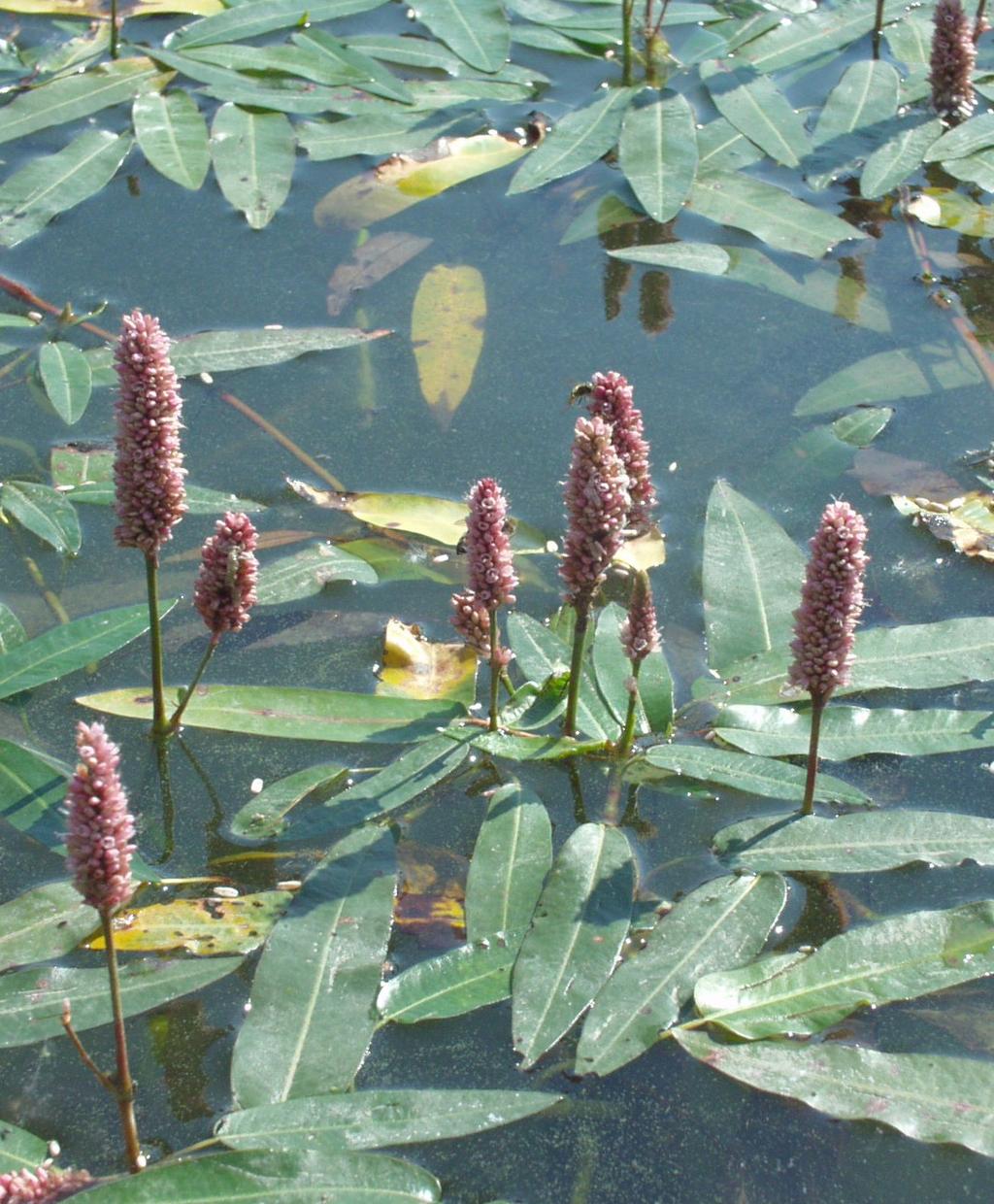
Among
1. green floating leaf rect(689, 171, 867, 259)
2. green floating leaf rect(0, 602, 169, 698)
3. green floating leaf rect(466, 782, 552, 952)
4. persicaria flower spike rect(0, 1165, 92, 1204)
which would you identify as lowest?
persicaria flower spike rect(0, 1165, 92, 1204)

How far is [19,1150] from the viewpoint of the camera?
2178 mm

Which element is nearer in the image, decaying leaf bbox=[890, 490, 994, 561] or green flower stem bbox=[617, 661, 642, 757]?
green flower stem bbox=[617, 661, 642, 757]

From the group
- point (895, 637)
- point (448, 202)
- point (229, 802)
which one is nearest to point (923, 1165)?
point (895, 637)

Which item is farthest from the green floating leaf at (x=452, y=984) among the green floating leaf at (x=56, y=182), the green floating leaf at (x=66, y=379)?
the green floating leaf at (x=56, y=182)

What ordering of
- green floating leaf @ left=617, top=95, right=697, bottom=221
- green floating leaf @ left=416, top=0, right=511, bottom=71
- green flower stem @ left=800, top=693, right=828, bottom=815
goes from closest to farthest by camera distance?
1. green flower stem @ left=800, top=693, right=828, bottom=815
2. green floating leaf @ left=617, top=95, right=697, bottom=221
3. green floating leaf @ left=416, top=0, right=511, bottom=71

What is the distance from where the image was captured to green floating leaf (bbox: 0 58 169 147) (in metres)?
4.57

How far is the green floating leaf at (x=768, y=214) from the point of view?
13.8 feet

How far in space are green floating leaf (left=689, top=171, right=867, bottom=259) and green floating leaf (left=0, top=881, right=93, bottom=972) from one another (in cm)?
266

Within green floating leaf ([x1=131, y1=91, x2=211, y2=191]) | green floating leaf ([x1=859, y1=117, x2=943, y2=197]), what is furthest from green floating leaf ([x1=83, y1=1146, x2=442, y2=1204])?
green floating leaf ([x1=859, y1=117, x2=943, y2=197])

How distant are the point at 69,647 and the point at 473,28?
292cm

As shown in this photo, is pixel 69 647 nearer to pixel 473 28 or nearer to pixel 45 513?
pixel 45 513

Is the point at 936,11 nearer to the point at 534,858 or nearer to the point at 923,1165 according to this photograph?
the point at 534,858

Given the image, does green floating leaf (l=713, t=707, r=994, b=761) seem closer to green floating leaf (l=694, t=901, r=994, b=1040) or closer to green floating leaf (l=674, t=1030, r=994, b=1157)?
green floating leaf (l=694, t=901, r=994, b=1040)

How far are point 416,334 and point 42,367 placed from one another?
3.10 ft
